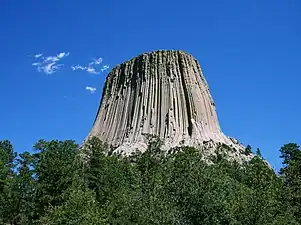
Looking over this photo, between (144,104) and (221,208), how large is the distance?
71.1 meters

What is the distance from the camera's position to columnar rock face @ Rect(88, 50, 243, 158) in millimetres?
98375

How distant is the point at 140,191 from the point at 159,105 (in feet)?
189

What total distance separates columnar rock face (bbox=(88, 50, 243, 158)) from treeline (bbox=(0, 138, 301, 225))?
23725 mm

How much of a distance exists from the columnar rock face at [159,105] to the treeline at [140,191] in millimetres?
23725

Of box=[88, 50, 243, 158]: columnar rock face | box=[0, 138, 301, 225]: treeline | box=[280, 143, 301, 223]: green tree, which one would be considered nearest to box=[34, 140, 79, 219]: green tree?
box=[0, 138, 301, 225]: treeline

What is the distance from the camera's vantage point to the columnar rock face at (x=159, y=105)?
323ft

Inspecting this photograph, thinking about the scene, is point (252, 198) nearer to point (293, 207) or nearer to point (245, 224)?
point (245, 224)

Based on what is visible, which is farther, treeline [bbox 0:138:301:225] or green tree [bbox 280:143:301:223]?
green tree [bbox 280:143:301:223]

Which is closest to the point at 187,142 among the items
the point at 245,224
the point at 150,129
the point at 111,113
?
the point at 150,129

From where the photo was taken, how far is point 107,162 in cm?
6362

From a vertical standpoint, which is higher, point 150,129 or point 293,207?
point 150,129

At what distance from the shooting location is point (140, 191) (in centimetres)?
4678

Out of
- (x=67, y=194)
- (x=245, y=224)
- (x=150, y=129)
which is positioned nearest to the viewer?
(x=245, y=224)

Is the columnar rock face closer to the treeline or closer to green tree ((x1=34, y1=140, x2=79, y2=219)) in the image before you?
the treeline
